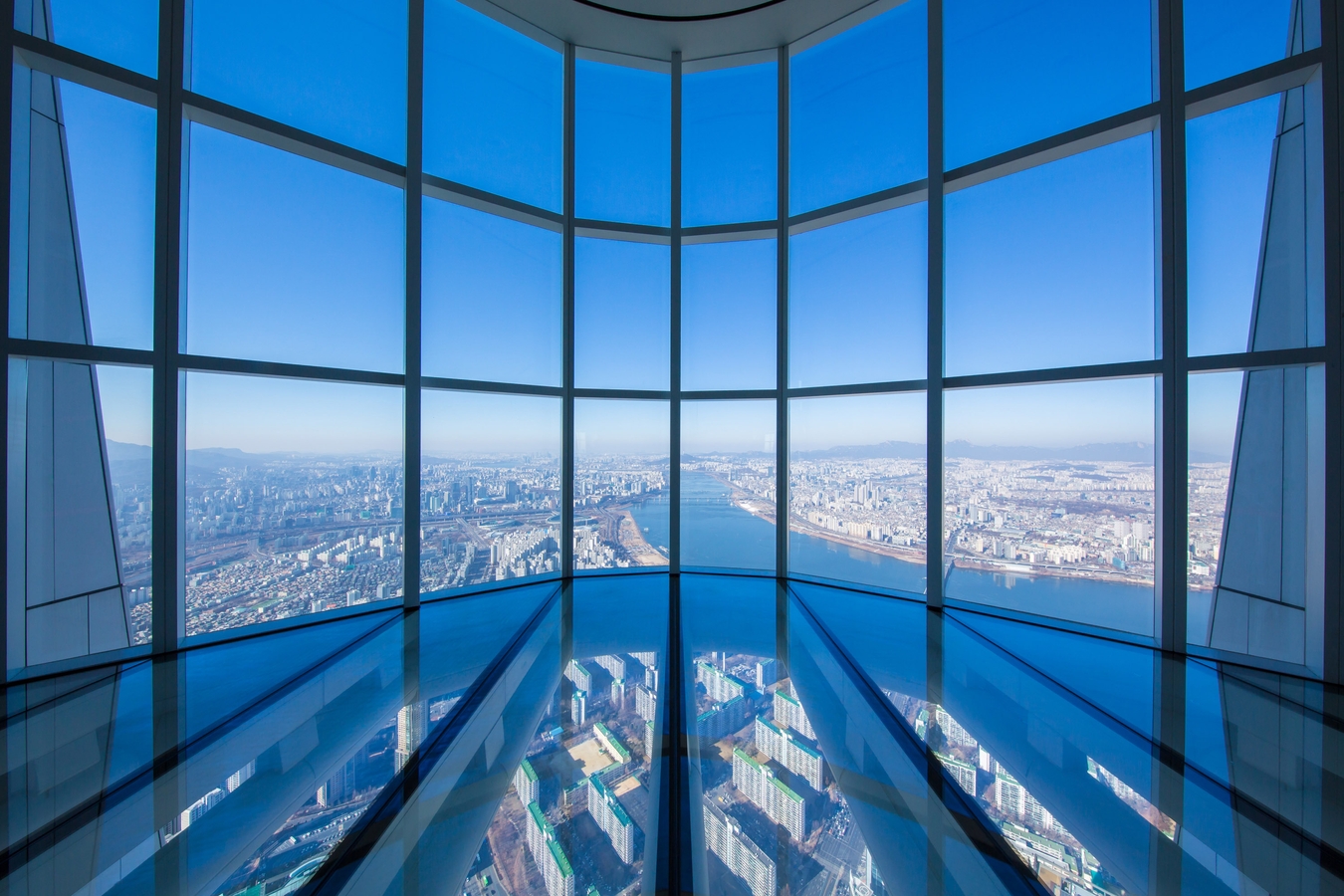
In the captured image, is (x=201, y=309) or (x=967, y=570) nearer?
(x=201, y=309)

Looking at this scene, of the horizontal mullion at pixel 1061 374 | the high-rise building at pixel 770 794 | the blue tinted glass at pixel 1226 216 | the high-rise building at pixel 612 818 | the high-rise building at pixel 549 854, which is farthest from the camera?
the horizontal mullion at pixel 1061 374

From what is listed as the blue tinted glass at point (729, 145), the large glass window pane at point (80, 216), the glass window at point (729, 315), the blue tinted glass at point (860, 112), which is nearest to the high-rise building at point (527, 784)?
the large glass window pane at point (80, 216)

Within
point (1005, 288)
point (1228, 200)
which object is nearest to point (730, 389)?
point (1005, 288)

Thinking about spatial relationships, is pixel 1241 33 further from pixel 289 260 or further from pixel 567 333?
pixel 289 260

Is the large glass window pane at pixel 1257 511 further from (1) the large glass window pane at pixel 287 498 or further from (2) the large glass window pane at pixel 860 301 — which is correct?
(1) the large glass window pane at pixel 287 498

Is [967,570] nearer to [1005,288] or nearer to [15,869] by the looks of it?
[1005,288]

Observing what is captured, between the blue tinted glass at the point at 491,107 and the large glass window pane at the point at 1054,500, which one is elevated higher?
the blue tinted glass at the point at 491,107
